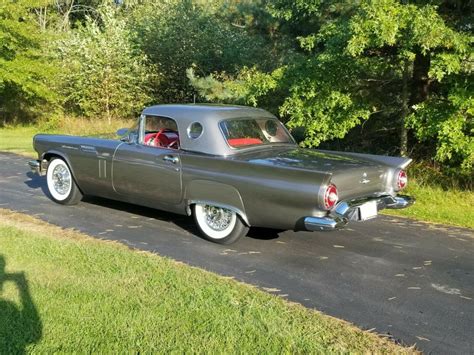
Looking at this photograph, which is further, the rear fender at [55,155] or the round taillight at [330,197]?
the rear fender at [55,155]

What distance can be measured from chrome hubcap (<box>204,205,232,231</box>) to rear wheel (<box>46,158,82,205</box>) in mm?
2552

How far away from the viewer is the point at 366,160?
5.94m

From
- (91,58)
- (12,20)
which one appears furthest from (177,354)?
(12,20)

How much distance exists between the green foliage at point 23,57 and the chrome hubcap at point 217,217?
58.2 ft

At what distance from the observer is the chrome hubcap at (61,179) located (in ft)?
25.0

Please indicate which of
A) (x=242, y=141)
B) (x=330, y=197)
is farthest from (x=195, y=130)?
(x=330, y=197)

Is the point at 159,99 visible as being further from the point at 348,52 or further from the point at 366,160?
the point at 366,160

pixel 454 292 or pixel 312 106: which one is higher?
pixel 312 106

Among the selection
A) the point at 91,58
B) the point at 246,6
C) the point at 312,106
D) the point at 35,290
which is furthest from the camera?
the point at 91,58

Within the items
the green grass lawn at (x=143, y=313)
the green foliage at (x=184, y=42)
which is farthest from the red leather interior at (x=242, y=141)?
the green foliage at (x=184, y=42)

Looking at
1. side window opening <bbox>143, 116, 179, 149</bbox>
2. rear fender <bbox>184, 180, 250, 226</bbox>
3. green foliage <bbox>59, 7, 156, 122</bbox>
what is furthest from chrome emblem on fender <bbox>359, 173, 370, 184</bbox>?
green foliage <bbox>59, 7, 156, 122</bbox>

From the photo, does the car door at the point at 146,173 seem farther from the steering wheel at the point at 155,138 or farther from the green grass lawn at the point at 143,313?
the green grass lawn at the point at 143,313

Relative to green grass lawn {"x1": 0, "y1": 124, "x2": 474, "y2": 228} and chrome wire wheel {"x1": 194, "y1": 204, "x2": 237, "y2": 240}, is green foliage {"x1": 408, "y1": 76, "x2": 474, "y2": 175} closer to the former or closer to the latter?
green grass lawn {"x1": 0, "y1": 124, "x2": 474, "y2": 228}

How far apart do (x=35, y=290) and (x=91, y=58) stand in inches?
752
